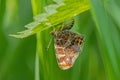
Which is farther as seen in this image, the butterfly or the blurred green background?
the blurred green background

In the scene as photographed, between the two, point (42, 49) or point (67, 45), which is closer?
point (67, 45)

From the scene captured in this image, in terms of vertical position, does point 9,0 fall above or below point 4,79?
above

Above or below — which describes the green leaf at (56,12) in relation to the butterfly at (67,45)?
above

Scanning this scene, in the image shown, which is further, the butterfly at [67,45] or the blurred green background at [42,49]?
Answer: the blurred green background at [42,49]

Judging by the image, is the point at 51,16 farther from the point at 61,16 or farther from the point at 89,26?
the point at 89,26

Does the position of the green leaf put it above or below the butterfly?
above

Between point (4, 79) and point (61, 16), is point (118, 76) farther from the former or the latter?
point (4, 79)

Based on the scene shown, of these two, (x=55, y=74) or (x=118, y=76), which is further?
(x=55, y=74)

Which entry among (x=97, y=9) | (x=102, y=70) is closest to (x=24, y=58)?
(x=102, y=70)

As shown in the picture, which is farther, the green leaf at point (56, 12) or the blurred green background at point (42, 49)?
the blurred green background at point (42, 49)

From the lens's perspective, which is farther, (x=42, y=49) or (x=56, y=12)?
(x=42, y=49)
